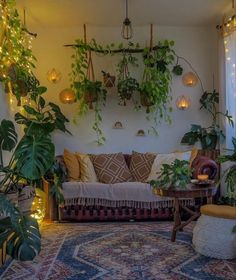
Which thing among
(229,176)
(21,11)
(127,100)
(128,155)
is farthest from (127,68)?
(229,176)

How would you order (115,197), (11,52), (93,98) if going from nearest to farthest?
(11,52) < (115,197) < (93,98)

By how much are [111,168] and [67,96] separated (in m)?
1.32

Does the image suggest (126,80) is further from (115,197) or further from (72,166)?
(115,197)

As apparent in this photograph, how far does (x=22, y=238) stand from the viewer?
8.75 feet

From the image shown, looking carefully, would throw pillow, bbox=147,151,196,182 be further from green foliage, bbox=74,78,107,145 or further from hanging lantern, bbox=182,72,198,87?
hanging lantern, bbox=182,72,198,87

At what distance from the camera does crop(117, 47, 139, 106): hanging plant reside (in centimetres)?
489

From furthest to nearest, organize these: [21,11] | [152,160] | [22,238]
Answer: [152,160]
[21,11]
[22,238]

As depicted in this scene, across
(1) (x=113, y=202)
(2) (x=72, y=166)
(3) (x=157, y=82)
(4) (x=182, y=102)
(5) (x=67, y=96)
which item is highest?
(3) (x=157, y=82)

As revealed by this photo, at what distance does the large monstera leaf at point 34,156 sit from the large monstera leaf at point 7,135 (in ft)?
1.27

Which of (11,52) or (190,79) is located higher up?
(11,52)

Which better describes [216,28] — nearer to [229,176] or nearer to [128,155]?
[128,155]

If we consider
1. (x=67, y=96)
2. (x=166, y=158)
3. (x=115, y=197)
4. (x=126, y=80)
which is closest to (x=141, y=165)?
(x=166, y=158)

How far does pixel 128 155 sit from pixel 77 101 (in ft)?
3.65

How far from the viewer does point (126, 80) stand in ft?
16.0
